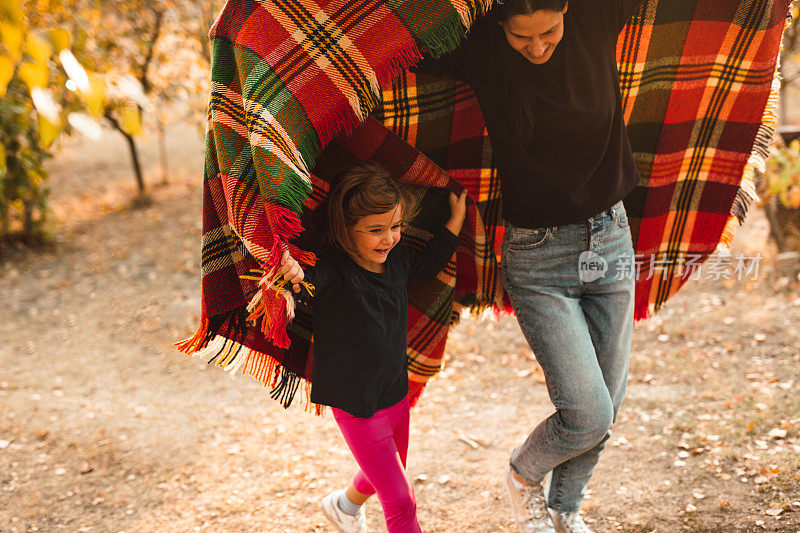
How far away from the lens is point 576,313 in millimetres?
2248

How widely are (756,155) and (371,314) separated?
1.83 metres

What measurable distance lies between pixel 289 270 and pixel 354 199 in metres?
0.35

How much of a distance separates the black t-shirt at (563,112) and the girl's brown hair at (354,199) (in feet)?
1.25

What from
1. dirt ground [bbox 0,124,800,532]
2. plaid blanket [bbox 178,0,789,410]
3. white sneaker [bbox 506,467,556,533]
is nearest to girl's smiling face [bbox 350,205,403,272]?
plaid blanket [bbox 178,0,789,410]

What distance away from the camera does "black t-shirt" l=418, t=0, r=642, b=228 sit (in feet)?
6.83

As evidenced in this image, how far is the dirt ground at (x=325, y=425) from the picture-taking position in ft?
9.91

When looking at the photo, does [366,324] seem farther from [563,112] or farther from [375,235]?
[563,112]

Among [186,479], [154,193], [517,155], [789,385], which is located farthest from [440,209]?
[154,193]

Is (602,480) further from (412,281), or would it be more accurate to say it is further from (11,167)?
(11,167)

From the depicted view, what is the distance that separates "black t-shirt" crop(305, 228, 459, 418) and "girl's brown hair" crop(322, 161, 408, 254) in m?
0.07

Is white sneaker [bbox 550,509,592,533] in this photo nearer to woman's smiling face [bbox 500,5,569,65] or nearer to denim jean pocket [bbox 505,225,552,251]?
denim jean pocket [bbox 505,225,552,251]

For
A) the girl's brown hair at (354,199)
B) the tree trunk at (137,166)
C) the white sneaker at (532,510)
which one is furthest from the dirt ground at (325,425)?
the tree trunk at (137,166)

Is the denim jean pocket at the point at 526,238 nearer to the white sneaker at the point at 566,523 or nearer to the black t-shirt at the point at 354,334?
the black t-shirt at the point at 354,334

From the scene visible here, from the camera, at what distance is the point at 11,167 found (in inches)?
242
